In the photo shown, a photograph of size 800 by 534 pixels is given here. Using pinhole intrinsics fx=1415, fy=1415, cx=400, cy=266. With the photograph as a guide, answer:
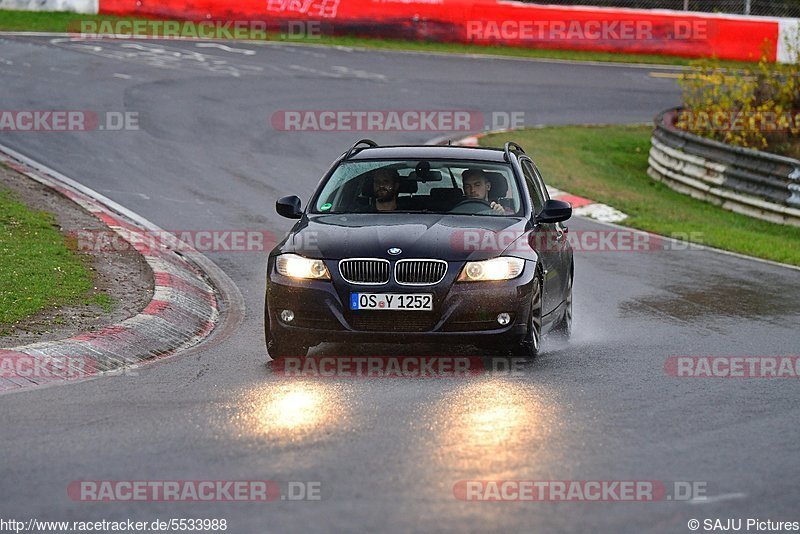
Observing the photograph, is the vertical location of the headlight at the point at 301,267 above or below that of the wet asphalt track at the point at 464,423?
above

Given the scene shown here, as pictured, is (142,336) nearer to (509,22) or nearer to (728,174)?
(728,174)

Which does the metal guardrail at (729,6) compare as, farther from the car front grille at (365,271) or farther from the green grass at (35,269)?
the car front grille at (365,271)

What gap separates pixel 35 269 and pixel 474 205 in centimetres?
424

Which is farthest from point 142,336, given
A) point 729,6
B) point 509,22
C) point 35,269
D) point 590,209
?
point 729,6

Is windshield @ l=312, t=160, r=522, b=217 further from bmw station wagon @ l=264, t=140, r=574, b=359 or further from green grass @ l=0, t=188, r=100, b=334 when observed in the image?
green grass @ l=0, t=188, r=100, b=334

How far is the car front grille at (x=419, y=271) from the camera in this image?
393 inches

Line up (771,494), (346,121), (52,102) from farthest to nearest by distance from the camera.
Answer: (346,121)
(52,102)
(771,494)

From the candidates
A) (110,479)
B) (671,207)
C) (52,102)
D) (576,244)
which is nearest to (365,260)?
(110,479)

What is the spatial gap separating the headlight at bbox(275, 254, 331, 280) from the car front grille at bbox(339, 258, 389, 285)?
13 cm

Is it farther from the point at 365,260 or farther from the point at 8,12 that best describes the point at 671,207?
the point at 8,12

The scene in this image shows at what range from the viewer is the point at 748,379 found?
9.98m

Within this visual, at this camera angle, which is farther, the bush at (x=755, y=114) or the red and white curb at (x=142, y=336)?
the bush at (x=755, y=114)

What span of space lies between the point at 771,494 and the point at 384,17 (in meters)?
32.0

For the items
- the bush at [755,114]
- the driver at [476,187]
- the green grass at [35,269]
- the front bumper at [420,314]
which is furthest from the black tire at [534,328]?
the bush at [755,114]
